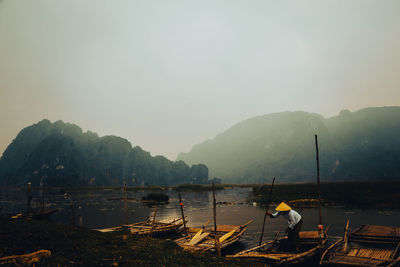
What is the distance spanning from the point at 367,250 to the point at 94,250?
49.8ft

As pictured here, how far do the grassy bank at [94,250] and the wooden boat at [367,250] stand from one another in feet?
15.9

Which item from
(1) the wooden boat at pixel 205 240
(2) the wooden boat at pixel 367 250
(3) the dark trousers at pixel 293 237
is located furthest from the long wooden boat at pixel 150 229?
(2) the wooden boat at pixel 367 250

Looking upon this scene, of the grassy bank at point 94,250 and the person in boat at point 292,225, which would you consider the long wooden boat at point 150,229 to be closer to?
the grassy bank at point 94,250

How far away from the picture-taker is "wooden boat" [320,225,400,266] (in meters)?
12.4

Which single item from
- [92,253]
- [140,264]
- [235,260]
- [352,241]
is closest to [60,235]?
[92,253]

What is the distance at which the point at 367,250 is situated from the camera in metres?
14.7

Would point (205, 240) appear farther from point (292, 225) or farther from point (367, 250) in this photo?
point (367, 250)

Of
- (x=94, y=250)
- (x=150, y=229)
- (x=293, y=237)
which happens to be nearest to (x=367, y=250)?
(x=293, y=237)

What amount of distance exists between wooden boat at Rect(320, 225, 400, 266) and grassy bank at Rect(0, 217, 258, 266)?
4.83 metres

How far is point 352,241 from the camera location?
1761 centimetres

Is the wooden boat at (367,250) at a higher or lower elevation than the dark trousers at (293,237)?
lower

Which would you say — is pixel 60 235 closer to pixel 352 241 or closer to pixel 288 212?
pixel 288 212

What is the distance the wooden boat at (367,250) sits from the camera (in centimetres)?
1243

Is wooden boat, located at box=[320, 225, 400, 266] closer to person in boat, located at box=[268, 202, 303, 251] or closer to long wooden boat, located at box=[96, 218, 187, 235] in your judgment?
person in boat, located at box=[268, 202, 303, 251]
